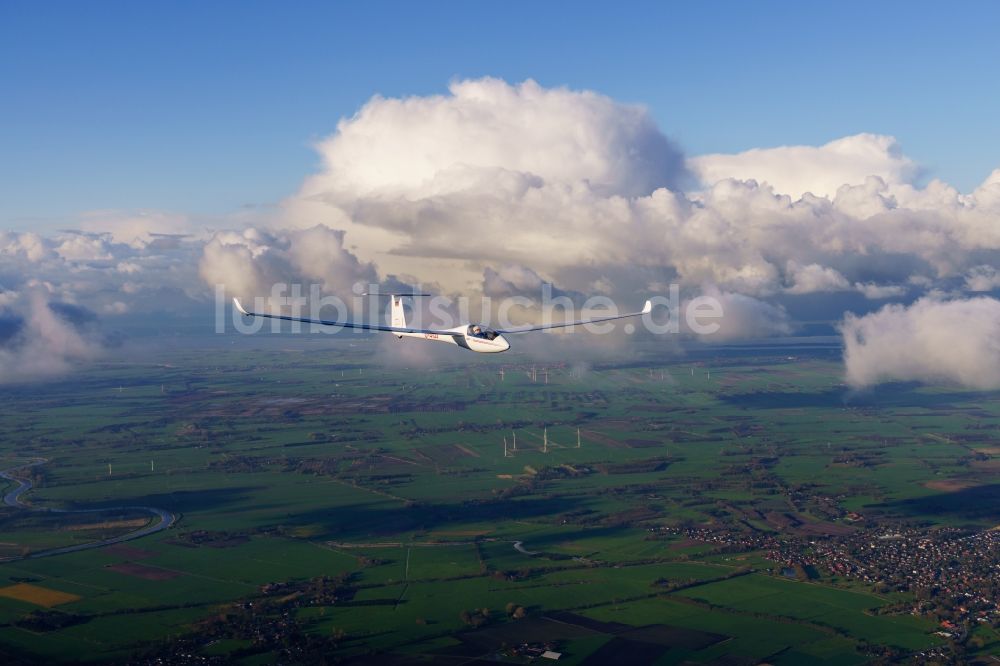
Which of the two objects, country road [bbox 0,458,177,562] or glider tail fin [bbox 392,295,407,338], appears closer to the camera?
glider tail fin [bbox 392,295,407,338]

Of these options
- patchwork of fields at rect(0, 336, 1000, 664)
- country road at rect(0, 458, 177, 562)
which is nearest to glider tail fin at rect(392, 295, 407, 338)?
patchwork of fields at rect(0, 336, 1000, 664)

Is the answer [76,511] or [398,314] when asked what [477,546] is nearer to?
[398,314]

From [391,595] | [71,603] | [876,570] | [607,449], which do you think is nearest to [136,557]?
[71,603]

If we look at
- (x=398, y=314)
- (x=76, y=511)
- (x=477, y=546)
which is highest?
(x=398, y=314)

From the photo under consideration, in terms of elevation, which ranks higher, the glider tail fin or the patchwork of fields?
the glider tail fin

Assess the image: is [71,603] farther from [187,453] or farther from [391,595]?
[187,453]

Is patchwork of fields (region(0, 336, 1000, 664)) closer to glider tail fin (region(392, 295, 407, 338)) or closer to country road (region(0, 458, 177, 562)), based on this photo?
country road (region(0, 458, 177, 562))

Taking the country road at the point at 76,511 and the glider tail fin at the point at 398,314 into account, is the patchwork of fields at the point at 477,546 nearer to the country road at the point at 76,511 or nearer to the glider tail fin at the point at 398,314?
the country road at the point at 76,511

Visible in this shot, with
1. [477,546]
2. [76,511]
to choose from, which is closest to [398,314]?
[477,546]
